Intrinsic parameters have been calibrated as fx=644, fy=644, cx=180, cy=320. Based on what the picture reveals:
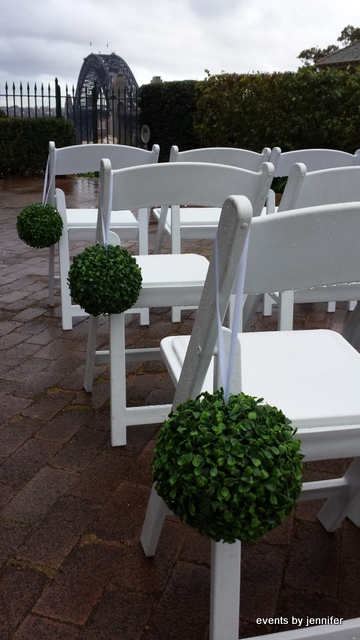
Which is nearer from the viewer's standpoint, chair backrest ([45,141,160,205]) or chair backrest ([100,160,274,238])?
chair backrest ([100,160,274,238])

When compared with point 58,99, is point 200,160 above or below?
below

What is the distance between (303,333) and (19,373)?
5.40 ft

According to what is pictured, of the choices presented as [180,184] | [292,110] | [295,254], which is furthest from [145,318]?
[292,110]

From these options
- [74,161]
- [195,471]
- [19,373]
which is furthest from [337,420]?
[74,161]

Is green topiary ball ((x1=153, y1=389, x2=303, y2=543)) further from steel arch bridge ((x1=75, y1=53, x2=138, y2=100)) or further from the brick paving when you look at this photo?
steel arch bridge ((x1=75, y1=53, x2=138, y2=100))

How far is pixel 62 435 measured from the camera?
238cm

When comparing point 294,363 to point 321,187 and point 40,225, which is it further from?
point 40,225

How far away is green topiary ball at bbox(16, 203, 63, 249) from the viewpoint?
3123mm

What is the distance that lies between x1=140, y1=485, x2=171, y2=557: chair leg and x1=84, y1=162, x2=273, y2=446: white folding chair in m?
0.60

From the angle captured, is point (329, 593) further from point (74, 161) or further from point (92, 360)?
point (74, 161)

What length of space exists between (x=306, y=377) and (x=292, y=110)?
809 centimetres

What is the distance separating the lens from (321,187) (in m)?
2.17

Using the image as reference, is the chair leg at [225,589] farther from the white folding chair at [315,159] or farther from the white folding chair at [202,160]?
the white folding chair at [315,159]

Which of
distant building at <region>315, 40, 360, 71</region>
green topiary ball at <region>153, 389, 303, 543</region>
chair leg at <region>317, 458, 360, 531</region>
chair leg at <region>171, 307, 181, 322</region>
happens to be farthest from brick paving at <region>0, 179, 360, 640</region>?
distant building at <region>315, 40, 360, 71</region>
